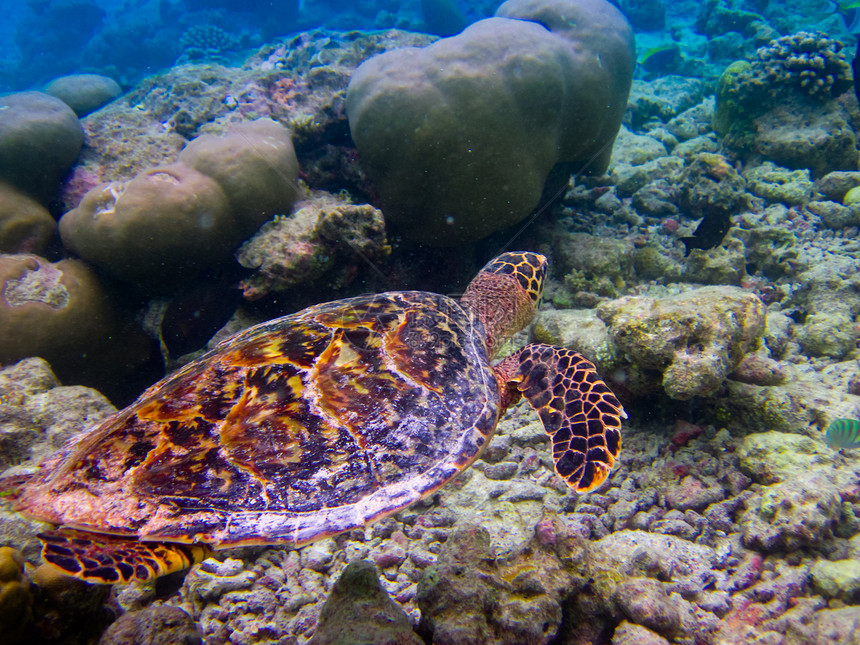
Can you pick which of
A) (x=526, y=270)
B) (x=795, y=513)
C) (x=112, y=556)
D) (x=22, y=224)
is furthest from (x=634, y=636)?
(x=22, y=224)

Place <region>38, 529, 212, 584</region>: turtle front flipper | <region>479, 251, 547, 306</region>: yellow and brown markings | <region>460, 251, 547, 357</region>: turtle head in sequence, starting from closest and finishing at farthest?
<region>38, 529, 212, 584</region>: turtle front flipper, <region>460, 251, 547, 357</region>: turtle head, <region>479, 251, 547, 306</region>: yellow and brown markings

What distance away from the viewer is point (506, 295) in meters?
3.75

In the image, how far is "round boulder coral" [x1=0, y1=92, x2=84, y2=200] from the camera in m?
4.33

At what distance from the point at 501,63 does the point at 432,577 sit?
5364 mm

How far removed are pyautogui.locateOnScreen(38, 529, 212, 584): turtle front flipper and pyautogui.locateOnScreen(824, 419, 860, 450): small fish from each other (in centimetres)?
420

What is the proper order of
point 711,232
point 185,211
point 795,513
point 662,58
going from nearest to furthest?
1. point 795,513
2. point 185,211
3. point 711,232
4. point 662,58

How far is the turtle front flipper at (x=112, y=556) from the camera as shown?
5.10 ft

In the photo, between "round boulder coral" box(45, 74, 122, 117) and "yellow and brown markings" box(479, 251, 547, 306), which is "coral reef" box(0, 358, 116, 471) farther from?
"round boulder coral" box(45, 74, 122, 117)

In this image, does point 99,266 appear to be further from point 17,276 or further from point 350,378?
point 350,378

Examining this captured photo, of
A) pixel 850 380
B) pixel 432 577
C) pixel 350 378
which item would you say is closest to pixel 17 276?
pixel 350 378

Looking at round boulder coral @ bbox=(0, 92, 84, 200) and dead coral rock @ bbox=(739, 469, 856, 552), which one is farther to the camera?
round boulder coral @ bbox=(0, 92, 84, 200)

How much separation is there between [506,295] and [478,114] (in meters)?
2.39

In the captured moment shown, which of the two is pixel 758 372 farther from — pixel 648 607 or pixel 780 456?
pixel 648 607

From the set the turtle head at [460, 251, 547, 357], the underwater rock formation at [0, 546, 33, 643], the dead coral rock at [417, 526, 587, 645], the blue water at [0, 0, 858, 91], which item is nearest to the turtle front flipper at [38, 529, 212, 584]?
the underwater rock formation at [0, 546, 33, 643]
